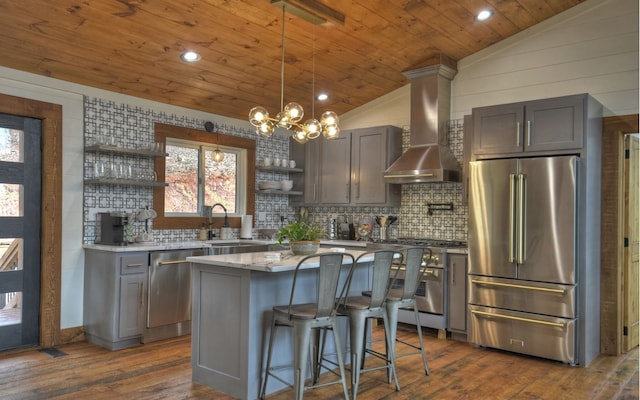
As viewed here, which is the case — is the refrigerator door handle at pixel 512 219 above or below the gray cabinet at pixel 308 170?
below

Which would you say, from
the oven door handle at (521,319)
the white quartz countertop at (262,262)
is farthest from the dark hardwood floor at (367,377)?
the white quartz countertop at (262,262)

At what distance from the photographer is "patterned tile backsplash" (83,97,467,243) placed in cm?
480

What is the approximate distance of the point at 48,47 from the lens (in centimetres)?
400

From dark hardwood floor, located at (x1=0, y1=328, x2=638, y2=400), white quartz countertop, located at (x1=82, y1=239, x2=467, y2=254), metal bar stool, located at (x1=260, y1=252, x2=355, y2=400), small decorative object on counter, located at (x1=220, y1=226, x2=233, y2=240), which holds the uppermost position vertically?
small decorative object on counter, located at (x1=220, y1=226, x2=233, y2=240)

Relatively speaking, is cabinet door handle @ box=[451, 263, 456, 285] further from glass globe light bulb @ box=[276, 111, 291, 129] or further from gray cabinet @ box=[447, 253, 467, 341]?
glass globe light bulb @ box=[276, 111, 291, 129]

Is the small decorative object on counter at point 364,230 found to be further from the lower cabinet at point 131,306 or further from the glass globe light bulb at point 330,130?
the lower cabinet at point 131,306

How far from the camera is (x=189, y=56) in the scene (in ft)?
14.7

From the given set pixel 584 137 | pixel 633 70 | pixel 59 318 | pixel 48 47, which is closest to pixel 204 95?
pixel 48 47

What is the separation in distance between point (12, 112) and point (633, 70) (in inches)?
215

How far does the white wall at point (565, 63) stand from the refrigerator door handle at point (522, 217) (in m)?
1.13

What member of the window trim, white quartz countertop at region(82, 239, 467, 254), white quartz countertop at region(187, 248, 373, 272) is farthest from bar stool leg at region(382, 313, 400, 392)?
the window trim

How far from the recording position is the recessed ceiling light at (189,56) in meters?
4.43

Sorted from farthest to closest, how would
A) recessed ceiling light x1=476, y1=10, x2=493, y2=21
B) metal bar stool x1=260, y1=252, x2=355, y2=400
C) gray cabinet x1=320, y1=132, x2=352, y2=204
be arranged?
gray cabinet x1=320, y1=132, x2=352, y2=204
recessed ceiling light x1=476, y1=10, x2=493, y2=21
metal bar stool x1=260, y1=252, x2=355, y2=400

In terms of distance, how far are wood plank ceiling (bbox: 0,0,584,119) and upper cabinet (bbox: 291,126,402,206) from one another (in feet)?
2.13
